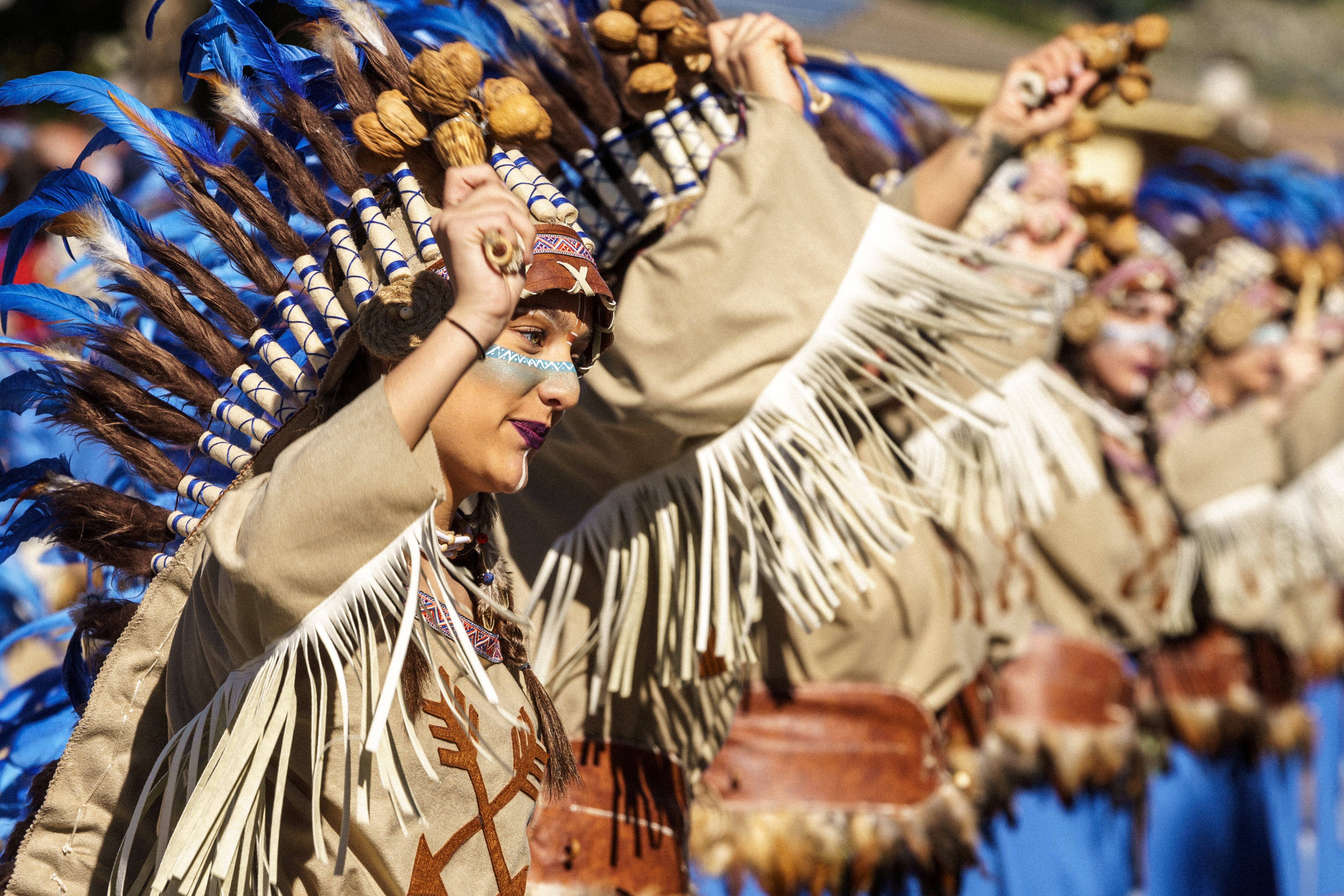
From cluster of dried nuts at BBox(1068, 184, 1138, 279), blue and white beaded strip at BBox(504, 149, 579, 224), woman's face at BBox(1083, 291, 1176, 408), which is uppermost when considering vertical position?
blue and white beaded strip at BBox(504, 149, 579, 224)

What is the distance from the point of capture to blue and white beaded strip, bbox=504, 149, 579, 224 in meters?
1.68

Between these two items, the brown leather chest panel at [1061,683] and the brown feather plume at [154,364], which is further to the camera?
the brown leather chest panel at [1061,683]

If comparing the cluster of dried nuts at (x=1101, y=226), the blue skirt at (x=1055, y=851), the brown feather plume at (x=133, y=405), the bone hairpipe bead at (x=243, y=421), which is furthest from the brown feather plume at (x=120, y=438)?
the cluster of dried nuts at (x=1101, y=226)

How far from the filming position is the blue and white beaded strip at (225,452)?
66.9 inches

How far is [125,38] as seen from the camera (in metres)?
6.85

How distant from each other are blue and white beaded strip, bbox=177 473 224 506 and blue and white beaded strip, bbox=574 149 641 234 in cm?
79

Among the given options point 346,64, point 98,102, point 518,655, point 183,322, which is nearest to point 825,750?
point 518,655

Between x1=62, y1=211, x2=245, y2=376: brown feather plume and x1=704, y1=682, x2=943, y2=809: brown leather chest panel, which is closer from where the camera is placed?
x1=62, y1=211, x2=245, y2=376: brown feather plume

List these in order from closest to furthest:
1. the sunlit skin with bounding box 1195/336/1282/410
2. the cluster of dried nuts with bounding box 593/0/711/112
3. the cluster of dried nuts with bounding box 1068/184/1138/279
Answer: the cluster of dried nuts with bounding box 593/0/711/112
the cluster of dried nuts with bounding box 1068/184/1138/279
the sunlit skin with bounding box 1195/336/1282/410

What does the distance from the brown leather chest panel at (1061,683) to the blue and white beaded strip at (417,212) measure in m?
2.51

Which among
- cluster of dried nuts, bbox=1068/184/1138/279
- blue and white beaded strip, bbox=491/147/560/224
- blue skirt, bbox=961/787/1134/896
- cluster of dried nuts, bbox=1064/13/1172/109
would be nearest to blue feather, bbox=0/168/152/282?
blue and white beaded strip, bbox=491/147/560/224

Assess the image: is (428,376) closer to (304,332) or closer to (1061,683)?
(304,332)

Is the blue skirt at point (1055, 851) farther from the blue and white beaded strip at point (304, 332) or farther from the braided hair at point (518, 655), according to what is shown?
the blue and white beaded strip at point (304, 332)

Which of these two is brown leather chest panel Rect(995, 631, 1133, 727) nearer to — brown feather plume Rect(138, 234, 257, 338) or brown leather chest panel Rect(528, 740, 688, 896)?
brown leather chest panel Rect(528, 740, 688, 896)
